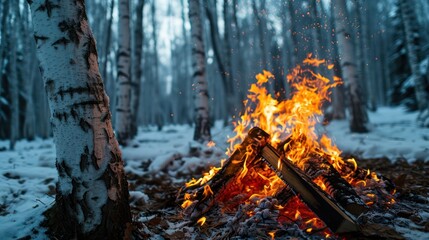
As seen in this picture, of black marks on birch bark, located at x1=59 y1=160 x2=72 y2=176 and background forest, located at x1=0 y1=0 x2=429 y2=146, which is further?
background forest, located at x1=0 y1=0 x2=429 y2=146

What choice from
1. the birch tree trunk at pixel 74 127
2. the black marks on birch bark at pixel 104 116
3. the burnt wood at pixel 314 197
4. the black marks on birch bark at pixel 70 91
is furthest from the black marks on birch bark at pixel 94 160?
the burnt wood at pixel 314 197

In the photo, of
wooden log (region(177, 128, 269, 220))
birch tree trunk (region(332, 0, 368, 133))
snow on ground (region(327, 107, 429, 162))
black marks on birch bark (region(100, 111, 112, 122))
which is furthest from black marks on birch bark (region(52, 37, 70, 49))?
birch tree trunk (region(332, 0, 368, 133))

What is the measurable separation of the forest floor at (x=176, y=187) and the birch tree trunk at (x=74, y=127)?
385 millimetres

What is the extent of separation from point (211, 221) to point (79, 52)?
1.96 metres

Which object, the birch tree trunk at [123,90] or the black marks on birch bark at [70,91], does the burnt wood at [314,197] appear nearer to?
the black marks on birch bark at [70,91]

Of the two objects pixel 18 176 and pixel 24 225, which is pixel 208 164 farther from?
pixel 24 225

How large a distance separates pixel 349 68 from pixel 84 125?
337 inches

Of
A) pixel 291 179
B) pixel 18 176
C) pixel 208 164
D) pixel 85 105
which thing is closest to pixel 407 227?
pixel 291 179

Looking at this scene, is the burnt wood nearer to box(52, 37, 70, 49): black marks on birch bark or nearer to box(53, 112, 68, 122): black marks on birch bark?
box(53, 112, 68, 122): black marks on birch bark

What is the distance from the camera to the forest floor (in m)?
2.49

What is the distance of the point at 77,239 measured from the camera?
214cm

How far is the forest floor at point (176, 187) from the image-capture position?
98.1 inches

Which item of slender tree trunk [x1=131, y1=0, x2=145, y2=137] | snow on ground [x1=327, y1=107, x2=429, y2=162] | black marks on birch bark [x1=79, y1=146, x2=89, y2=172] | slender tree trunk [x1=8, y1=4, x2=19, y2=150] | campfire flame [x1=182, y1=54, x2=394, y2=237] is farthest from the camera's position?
slender tree trunk [x1=131, y1=0, x2=145, y2=137]

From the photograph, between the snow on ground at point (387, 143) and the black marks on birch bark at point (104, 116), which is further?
the snow on ground at point (387, 143)
